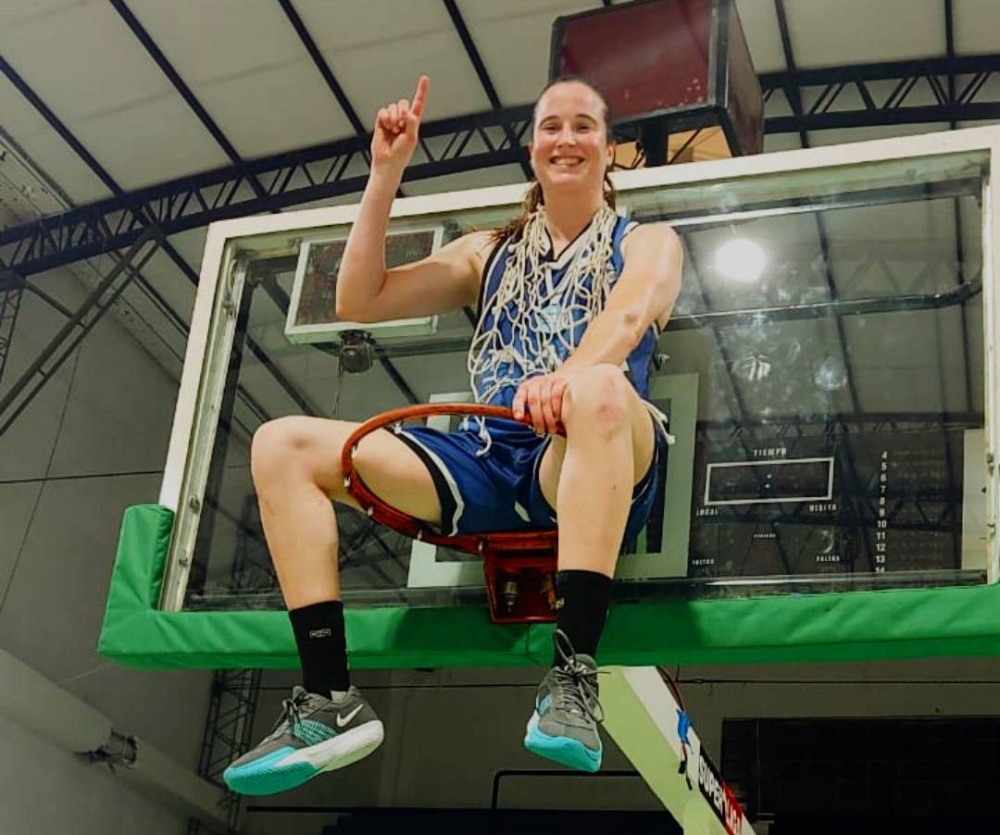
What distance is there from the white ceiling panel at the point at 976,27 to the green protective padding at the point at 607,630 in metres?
5.30

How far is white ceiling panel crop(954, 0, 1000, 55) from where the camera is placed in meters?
7.16

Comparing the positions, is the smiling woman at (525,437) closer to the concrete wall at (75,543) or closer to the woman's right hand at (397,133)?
the woman's right hand at (397,133)

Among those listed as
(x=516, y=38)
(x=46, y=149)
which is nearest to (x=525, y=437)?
(x=516, y=38)

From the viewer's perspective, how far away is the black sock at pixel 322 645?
2482 millimetres

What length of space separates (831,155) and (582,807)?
8976 millimetres

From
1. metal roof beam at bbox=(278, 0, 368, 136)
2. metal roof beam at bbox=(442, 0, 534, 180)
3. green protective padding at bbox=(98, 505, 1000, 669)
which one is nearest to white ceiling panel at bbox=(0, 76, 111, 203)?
metal roof beam at bbox=(278, 0, 368, 136)

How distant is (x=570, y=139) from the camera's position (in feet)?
9.31

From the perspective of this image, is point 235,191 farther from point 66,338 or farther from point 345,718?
point 345,718

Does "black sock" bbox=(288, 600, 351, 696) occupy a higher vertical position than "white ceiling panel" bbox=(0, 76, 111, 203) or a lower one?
lower

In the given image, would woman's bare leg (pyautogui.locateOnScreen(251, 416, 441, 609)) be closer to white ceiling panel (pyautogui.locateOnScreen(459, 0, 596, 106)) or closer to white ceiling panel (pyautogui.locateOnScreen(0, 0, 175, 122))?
white ceiling panel (pyautogui.locateOnScreen(459, 0, 596, 106))

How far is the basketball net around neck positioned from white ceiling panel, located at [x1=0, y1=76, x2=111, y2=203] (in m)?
5.85

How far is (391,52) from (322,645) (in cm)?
566

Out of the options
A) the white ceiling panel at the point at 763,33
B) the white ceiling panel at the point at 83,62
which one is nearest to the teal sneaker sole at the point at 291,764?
the white ceiling panel at the point at 763,33

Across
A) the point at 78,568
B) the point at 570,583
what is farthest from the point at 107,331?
the point at 570,583
